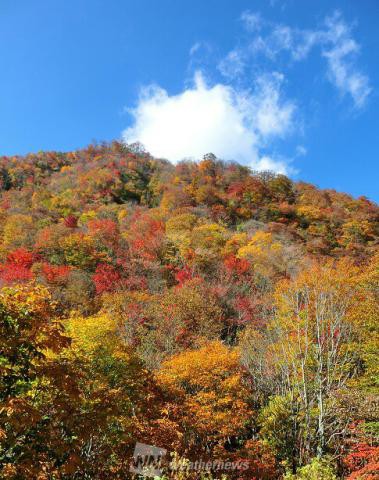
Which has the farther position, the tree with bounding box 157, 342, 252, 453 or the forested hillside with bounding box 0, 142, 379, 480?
the tree with bounding box 157, 342, 252, 453

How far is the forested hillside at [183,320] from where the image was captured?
21.5 feet

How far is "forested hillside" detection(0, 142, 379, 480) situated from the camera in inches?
258

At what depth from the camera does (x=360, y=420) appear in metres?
13.8

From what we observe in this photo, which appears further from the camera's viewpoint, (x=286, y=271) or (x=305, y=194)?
(x=305, y=194)

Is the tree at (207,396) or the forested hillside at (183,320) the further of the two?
the tree at (207,396)

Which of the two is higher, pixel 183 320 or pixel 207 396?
pixel 183 320

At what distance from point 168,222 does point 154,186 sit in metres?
22.8

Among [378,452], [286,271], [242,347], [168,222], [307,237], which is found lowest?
[378,452]

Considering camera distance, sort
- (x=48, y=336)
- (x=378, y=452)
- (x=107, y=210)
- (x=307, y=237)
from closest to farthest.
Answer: (x=48, y=336), (x=378, y=452), (x=307, y=237), (x=107, y=210)

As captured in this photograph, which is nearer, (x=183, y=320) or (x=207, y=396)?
(x=207, y=396)

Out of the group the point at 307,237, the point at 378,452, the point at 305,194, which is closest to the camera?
the point at 378,452

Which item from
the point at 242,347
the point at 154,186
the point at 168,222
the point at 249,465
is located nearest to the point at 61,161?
the point at 154,186

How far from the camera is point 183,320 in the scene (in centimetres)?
2903

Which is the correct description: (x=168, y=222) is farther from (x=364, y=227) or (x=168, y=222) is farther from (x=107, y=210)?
(x=364, y=227)
